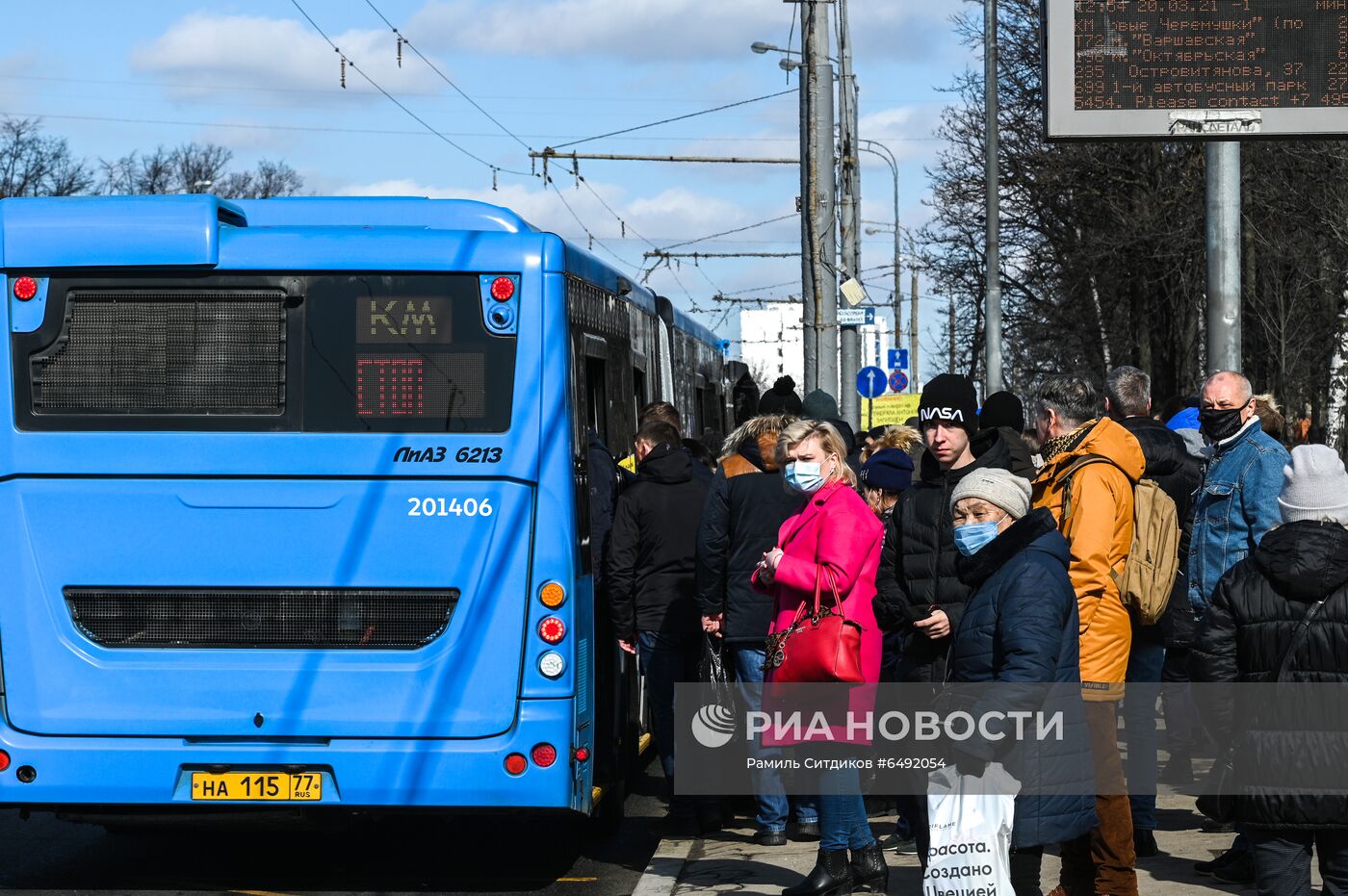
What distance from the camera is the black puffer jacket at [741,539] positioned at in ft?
26.5

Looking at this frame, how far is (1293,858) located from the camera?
5.25 meters

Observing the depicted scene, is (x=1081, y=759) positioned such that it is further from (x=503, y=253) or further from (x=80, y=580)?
(x=80, y=580)

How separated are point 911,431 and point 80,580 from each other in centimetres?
457

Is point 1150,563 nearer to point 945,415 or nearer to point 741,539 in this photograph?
point 945,415

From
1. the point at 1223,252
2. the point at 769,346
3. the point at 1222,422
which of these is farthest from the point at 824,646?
the point at 769,346

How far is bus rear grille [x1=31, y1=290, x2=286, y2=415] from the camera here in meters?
7.14

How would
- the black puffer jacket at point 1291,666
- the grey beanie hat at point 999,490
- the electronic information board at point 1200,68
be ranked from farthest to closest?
1. the electronic information board at point 1200,68
2. the grey beanie hat at point 999,490
3. the black puffer jacket at point 1291,666

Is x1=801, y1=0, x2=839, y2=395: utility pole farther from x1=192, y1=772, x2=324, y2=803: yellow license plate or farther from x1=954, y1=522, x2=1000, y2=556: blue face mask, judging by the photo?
x1=954, y1=522, x2=1000, y2=556: blue face mask

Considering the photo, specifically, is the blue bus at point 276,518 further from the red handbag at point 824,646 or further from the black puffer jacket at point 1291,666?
the black puffer jacket at point 1291,666

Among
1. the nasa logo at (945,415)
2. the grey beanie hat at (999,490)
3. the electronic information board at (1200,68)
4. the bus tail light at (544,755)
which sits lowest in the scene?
the bus tail light at (544,755)

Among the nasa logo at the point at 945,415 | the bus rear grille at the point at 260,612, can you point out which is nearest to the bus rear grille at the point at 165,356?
the bus rear grille at the point at 260,612

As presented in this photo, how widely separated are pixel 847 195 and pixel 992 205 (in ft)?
9.28

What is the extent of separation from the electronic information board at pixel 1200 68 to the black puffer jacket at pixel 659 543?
3.42 m

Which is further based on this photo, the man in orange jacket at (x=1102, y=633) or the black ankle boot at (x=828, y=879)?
the black ankle boot at (x=828, y=879)
